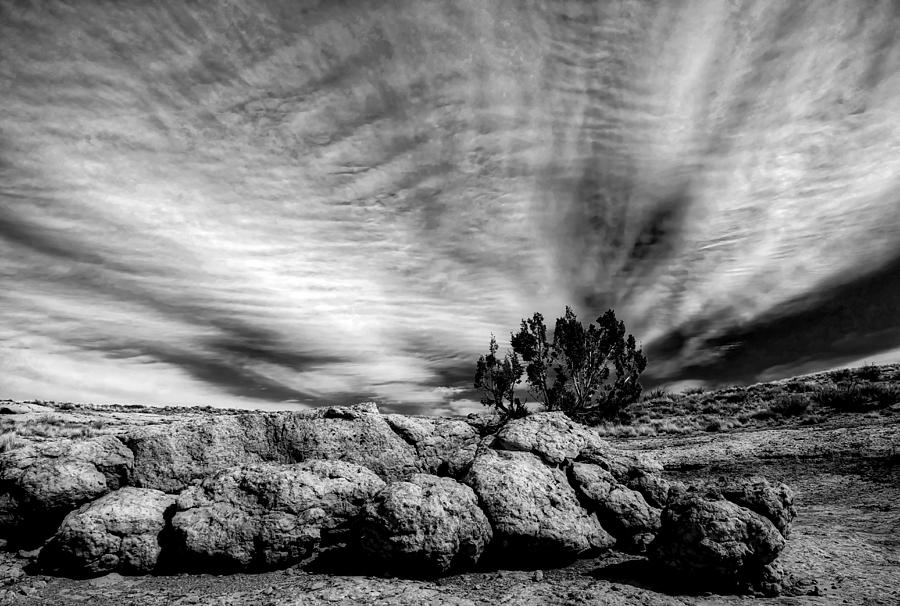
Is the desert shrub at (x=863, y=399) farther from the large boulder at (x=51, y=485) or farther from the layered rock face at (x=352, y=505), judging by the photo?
the large boulder at (x=51, y=485)

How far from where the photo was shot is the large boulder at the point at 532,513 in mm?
7535

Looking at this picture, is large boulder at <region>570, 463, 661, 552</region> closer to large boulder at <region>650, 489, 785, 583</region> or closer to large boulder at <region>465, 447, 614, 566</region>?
large boulder at <region>465, 447, 614, 566</region>

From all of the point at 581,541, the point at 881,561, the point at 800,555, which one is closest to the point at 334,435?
the point at 581,541

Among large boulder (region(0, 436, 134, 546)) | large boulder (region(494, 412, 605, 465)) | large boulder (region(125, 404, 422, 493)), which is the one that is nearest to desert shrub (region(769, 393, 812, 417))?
large boulder (region(494, 412, 605, 465))

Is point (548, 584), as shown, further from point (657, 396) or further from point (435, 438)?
point (657, 396)

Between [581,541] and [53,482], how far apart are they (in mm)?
8967

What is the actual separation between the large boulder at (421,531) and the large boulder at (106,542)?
336 centimetres

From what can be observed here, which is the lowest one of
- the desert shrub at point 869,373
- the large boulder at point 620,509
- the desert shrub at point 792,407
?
the large boulder at point 620,509

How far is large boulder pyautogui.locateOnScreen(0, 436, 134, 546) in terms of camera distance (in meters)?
8.41

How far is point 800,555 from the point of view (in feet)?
25.9

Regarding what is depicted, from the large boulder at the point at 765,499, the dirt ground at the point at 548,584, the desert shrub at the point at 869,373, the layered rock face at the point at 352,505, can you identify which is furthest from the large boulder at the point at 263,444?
the desert shrub at the point at 869,373

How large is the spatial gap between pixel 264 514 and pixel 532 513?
4.22 meters

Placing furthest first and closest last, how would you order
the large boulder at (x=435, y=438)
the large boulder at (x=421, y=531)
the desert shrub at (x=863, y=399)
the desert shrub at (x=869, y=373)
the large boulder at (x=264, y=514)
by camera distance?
the desert shrub at (x=869, y=373), the desert shrub at (x=863, y=399), the large boulder at (x=435, y=438), the large boulder at (x=264, y=514), the large boulder at (x=421, y=531)

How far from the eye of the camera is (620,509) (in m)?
8.50
